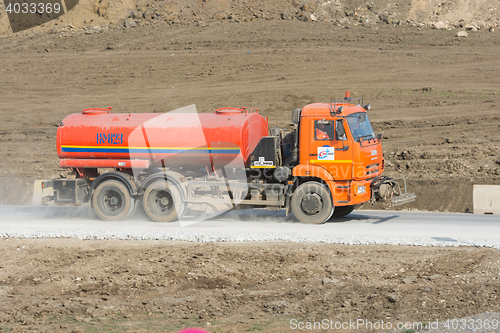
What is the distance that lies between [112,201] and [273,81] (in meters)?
14.7

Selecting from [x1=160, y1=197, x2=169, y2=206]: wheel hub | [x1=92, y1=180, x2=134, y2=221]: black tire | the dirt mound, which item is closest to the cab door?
[x1=160, y1=197, x2=169, y2=206]: wheel hub

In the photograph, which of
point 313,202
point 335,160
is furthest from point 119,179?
point 335,160

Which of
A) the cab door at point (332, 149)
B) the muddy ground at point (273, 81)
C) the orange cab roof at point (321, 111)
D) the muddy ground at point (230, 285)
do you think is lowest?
the muddy ground at point (230, 285)

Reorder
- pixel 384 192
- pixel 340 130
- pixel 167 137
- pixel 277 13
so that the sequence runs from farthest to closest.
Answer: pixel 277 13
pixel 167 137
pixel 384 192
pixel 340 130

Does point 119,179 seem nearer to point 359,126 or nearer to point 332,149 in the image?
point 332,149

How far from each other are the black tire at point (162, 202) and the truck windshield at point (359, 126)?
4799mm

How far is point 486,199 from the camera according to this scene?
1480 centimetres

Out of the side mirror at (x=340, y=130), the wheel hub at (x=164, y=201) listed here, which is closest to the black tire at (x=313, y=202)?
the side mirror at (x=340, y=130)

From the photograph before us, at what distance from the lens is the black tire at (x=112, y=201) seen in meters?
13.2

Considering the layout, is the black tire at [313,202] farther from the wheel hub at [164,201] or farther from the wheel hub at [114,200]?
the wheel hub at [114,200]

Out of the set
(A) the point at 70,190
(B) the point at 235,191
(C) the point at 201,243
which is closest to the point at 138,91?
(A) the point at 70,190

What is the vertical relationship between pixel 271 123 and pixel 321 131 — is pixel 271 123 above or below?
above

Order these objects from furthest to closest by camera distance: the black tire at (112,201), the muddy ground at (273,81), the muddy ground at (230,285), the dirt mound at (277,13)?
the dirt mound at (277,13), the muddy ground at (273,81), the black tire at (112,201), the muddy ground at (230,285)

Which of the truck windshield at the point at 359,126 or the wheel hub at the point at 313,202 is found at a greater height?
the truck windshield at the point at 359,126
